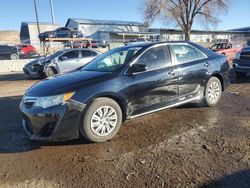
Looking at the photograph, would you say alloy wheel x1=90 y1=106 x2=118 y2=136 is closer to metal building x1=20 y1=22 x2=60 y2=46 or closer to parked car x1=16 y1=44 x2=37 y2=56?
parked car x1=16 y1=44 x2=37 y2=56

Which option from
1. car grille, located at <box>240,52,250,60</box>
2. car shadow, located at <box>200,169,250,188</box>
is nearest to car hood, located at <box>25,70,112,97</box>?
car shadow, located at <box>200,169,250,188</box>

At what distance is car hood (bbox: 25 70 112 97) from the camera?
456 cm

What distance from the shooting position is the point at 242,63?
34.4ft

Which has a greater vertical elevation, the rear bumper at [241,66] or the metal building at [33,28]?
the metal building at [33,28]

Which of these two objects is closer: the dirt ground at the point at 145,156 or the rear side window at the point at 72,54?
the dirt ground at the point at 145,156

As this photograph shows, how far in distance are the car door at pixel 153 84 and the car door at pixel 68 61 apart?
28.8 feet

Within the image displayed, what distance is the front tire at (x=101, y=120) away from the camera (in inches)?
179

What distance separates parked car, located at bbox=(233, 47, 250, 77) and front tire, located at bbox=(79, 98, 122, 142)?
7027 mm

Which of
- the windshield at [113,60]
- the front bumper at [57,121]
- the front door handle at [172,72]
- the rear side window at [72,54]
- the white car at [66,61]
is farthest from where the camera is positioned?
the rear side window at [72,54]

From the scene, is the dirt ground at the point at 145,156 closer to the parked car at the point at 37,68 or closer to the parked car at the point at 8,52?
the parked car at the point at 37,68

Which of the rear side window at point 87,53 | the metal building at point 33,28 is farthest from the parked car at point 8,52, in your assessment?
the metal building at point 33,28

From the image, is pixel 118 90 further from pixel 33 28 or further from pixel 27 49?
pixel 33 28

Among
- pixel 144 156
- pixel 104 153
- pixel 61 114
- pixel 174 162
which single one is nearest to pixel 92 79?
pixel 61 114

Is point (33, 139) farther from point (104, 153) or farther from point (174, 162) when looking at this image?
point (174, 162)
